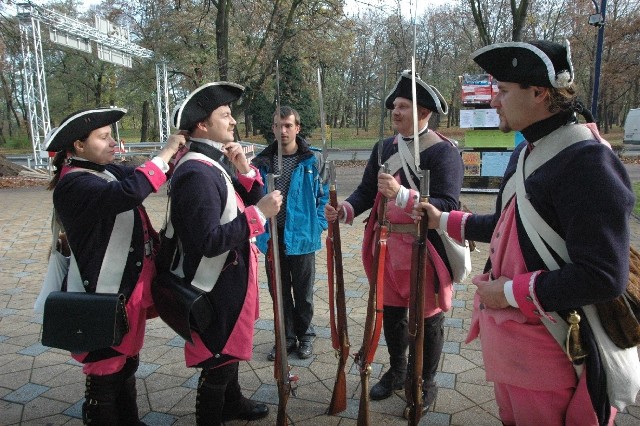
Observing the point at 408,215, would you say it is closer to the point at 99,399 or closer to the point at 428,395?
the point at 428,395

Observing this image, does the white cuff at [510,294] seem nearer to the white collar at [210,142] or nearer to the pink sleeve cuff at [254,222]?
the pink sleeve cuff at [254,222]

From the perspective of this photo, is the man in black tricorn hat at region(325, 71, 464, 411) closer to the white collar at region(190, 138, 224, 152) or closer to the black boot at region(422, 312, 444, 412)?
the black boot at region(422, 312, 444, 412)

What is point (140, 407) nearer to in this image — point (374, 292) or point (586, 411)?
point (374, 292)

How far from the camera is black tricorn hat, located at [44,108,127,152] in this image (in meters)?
2.48

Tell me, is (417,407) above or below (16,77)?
below

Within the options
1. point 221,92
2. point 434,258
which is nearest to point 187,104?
point 221,92

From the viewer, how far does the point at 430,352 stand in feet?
10.3

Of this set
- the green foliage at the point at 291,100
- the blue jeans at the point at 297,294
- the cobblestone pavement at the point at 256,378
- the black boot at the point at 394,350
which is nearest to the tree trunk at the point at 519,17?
the green foliage at the point at 291,100

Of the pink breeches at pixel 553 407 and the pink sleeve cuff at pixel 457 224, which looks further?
the pink sleeve cuff at pixel 457 224

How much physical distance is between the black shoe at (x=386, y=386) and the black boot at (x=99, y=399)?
1594 mm

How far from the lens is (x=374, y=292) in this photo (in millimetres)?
2707

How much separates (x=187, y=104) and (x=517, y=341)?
189 centimetres

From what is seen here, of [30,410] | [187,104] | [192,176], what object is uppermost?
[187,104]

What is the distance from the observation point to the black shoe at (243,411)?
309 centimetres
